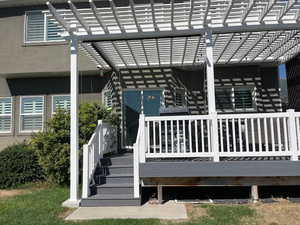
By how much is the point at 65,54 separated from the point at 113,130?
134 inches

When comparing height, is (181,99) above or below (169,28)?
below

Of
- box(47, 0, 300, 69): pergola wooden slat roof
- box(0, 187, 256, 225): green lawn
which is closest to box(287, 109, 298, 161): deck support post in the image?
box(0, 187, 256, 225): green lawn

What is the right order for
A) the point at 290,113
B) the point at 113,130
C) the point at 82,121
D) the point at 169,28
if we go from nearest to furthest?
the point at 290,113 < the point at 169,28 < the point at 82,121 < the point at 113,130

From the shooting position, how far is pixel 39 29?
10.1 meters

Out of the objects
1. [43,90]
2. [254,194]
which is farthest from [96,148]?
[43,90]

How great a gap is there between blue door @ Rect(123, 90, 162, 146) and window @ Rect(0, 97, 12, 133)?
4.33 metres

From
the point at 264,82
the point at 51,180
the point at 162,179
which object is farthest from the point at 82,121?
the point at 264,82

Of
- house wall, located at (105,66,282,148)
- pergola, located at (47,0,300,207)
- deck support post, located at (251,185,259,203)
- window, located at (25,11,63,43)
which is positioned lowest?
deck support post, located at (251,185,259,203)

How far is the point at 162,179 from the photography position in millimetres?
5949

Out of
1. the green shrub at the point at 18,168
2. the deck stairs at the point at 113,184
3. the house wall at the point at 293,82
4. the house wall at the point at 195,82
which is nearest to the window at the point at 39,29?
the house wall at the point at 195,82

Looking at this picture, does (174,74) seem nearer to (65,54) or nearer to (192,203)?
(65,54)

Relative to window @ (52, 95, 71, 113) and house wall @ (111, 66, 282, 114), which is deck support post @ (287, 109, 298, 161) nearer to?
house wall @ (111, 66, 282, 114)

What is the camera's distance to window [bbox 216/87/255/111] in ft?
32.0

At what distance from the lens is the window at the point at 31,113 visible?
1016cm
